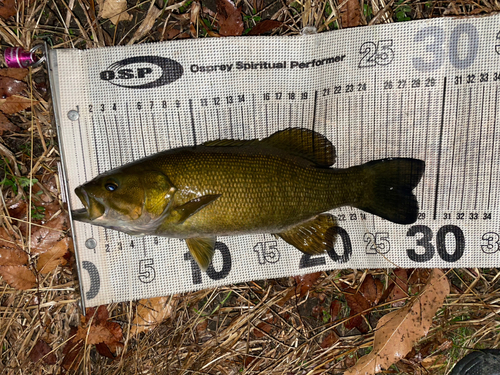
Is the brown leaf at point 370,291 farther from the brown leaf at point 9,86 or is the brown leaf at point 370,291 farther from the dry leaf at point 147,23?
the brown leaf at point 9,86

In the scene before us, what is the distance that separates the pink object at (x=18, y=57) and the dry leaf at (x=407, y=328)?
3.51 meters

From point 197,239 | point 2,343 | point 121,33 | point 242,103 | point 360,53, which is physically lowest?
point 2,343

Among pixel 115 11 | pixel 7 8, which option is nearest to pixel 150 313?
pixel 115 11

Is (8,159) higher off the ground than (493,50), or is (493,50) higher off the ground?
(493,50)

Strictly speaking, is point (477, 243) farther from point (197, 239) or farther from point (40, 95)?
point (40, 95)

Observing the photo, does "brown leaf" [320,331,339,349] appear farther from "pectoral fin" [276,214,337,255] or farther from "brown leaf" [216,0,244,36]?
"brown leaf" [216,0,244,36]

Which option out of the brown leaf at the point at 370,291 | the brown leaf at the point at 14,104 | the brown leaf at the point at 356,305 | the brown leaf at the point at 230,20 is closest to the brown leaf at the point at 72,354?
the brown leaf at the point at 14,104

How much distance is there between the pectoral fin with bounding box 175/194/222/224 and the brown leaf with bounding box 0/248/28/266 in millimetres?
1552

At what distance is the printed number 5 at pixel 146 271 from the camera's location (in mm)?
2806

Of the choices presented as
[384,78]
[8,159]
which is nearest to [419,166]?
[384,78]

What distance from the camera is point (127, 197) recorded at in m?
2.16

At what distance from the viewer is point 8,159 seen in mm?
2838

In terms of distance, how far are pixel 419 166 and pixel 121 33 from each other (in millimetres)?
2506

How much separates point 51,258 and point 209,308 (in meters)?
1.36
